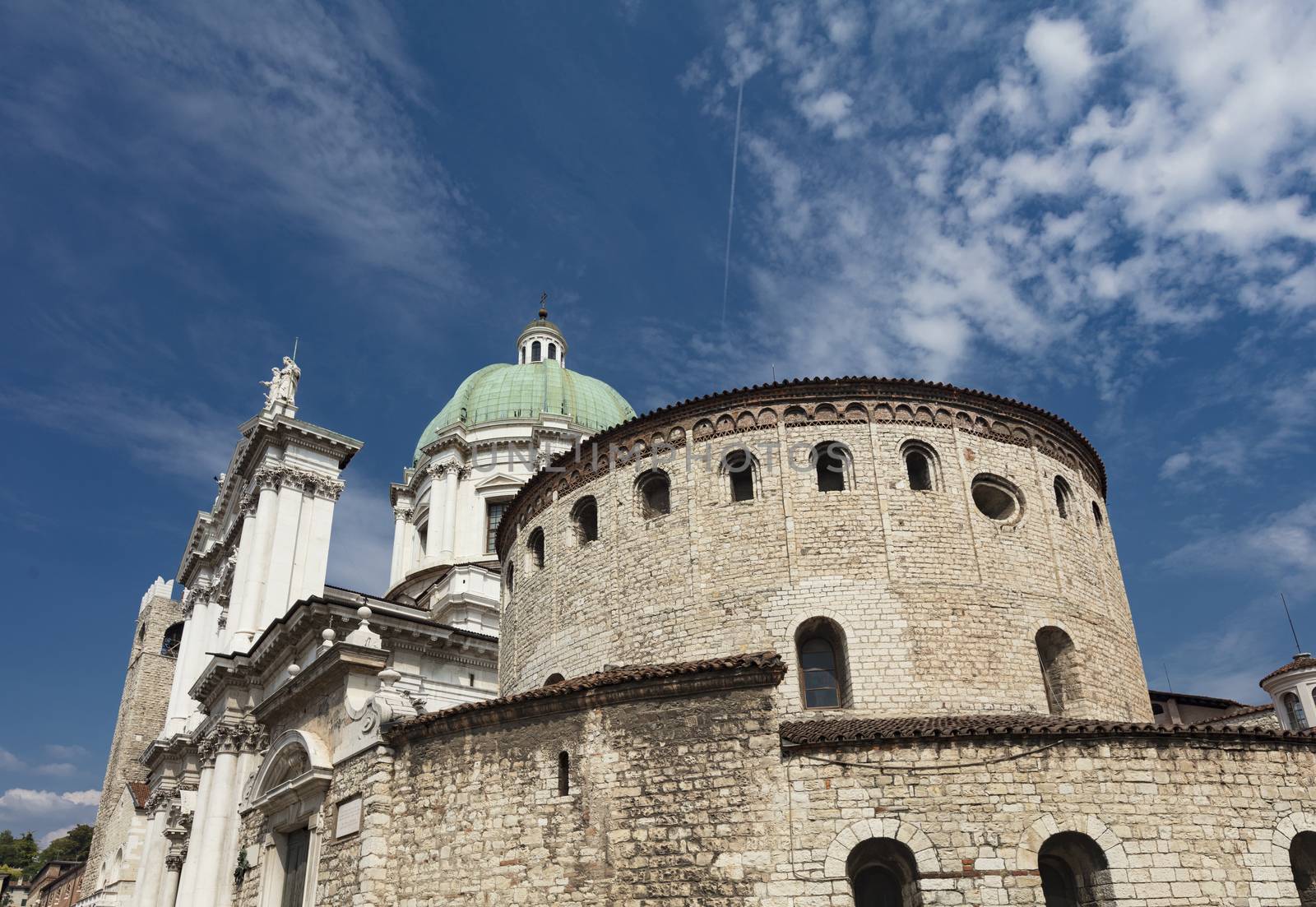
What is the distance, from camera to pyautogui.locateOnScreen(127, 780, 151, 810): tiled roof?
3572cm

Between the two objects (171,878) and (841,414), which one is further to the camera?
(171,878)

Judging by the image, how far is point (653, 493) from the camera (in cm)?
2047

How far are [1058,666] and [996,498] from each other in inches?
133

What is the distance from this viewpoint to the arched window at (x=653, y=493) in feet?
65.9

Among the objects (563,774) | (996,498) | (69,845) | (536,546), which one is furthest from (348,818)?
(69,845)

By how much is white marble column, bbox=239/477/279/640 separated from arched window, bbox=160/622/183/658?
2239 cm

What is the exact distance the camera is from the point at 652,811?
12.9 metres

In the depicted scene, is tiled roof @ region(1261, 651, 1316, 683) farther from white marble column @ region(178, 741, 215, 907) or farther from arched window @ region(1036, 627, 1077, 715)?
white marble column @ region(178, 741, 215, 907)

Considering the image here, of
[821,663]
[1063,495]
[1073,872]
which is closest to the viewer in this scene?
[1073,872]

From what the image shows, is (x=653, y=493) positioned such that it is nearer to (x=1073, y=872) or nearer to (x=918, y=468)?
(x=918, y=468)

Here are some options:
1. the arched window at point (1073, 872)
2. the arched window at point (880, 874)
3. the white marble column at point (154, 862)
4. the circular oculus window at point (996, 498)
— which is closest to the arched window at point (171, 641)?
the white marble column at point (154, 862)

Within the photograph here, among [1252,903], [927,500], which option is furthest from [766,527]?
[1252,903]

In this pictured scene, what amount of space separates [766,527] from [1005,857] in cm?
747

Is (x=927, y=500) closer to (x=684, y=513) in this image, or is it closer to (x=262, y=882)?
(x=684, y=513)
